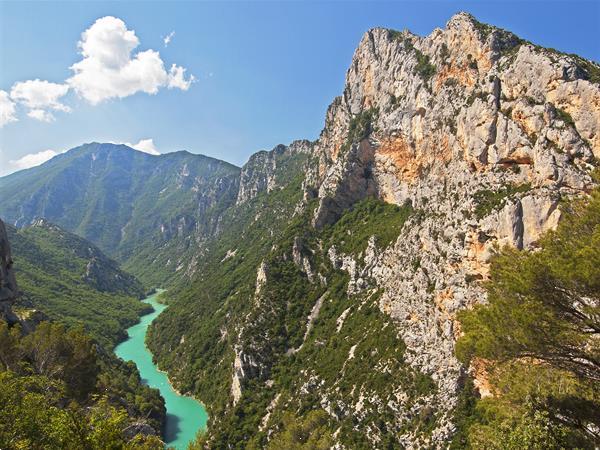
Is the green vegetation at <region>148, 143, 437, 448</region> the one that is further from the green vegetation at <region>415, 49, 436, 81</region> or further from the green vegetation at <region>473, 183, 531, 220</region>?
the green vegetation at <region>473, 183, 531, 220</region>

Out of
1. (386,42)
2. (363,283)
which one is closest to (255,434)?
(363,283)

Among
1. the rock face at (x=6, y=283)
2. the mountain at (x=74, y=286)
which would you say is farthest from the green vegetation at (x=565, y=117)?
the mountain at (x=74, y=286)

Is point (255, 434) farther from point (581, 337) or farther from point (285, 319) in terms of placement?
point (581, 337)

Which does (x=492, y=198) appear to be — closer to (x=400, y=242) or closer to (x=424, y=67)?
(x=400, y=242)

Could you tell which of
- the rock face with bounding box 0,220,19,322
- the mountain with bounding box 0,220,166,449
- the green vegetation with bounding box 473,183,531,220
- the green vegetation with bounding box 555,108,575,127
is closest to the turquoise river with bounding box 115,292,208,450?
the mountain with bounding box 0,220,166,449

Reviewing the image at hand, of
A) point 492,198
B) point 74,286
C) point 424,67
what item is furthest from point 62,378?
point 74,286

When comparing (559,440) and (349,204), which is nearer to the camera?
(559,440)
